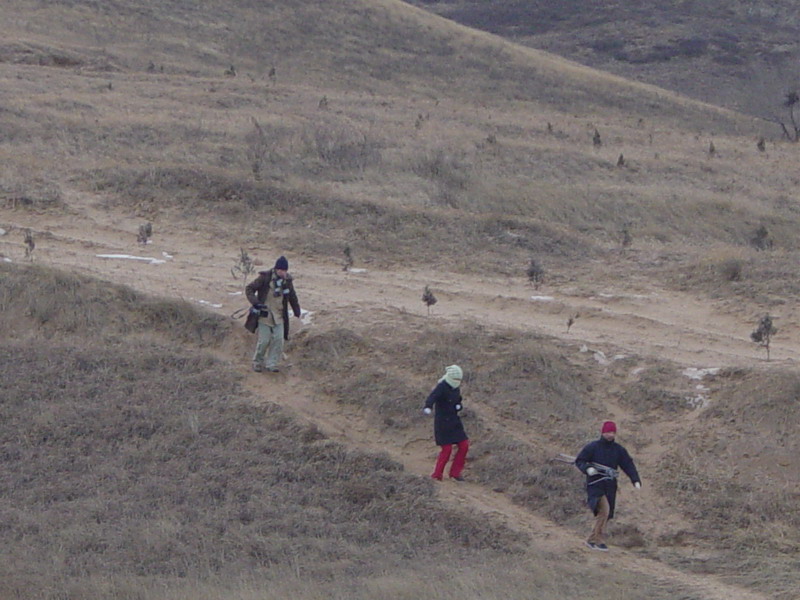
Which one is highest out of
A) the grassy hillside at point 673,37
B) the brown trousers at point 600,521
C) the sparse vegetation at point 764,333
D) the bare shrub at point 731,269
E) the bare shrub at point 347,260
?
the grassy hillside at point 673,37

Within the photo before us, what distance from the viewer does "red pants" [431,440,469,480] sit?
10172mm

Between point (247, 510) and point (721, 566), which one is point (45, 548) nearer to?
point (247, 510)

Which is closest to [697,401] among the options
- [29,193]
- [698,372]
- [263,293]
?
[698,372]

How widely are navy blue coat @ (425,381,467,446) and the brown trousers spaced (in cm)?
158

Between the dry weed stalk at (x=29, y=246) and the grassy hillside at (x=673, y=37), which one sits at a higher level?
the grassy hillside at (x=673, y=37)

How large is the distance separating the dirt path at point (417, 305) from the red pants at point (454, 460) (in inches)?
5.1

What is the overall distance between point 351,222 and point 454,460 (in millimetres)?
7204

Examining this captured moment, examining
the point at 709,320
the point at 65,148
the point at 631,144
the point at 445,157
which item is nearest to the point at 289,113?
the point at 445,157

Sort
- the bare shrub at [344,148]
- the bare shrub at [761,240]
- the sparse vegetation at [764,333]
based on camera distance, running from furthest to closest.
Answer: the bare shrub at [344,148]
the bare shrub at [761,240]
the sparse vegetation at [764,333]

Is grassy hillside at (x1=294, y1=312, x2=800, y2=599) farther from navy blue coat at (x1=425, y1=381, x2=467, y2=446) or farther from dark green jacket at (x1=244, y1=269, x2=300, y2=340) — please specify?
dark green jacket at (x1=244, y1=269, x2=300, y2=340)

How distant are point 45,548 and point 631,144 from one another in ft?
74.8

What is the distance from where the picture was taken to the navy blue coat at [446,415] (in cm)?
1005

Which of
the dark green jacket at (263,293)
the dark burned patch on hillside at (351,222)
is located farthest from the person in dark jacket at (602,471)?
the dark burned patch on hillside at (351,222)

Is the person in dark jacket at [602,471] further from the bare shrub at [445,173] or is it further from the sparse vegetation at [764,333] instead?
the bare shrub at [445,173]
